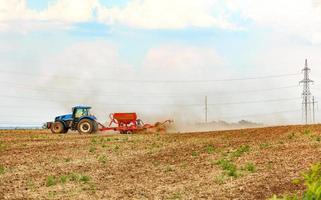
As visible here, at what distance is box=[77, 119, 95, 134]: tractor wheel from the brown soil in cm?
2188

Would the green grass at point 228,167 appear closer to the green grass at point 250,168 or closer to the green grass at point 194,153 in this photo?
the green grass at point 250,168

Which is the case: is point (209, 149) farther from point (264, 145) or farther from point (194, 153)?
point (264, 145)

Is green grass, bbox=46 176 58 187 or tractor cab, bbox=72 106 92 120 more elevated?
tractor cab, bbox=72 106 92 120

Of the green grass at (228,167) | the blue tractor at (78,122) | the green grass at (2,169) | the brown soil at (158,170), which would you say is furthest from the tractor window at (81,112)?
the green grass at (228,167)

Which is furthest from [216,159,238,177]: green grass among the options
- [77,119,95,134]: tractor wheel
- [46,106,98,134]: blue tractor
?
[46,106,98,134]: blue tractor

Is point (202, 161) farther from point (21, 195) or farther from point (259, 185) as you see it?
point (21, 195)

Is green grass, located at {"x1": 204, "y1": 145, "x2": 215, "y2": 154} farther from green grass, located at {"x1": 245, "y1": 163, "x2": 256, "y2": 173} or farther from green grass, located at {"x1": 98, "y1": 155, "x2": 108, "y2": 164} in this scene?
green grass, located at {"x1": 245, "y1": 163, "x2": 256, "y2": 173}

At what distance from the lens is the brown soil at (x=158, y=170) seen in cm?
1883

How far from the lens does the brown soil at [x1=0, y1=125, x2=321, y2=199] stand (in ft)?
61.8

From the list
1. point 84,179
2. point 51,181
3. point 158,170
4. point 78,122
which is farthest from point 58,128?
point 51,181

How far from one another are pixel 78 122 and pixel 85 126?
1457 mm

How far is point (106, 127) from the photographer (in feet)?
200

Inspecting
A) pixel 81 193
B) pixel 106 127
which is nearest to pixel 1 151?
pixel 81 193

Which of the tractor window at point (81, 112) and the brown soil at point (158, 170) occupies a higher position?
the tractor window at point (81, 112)
